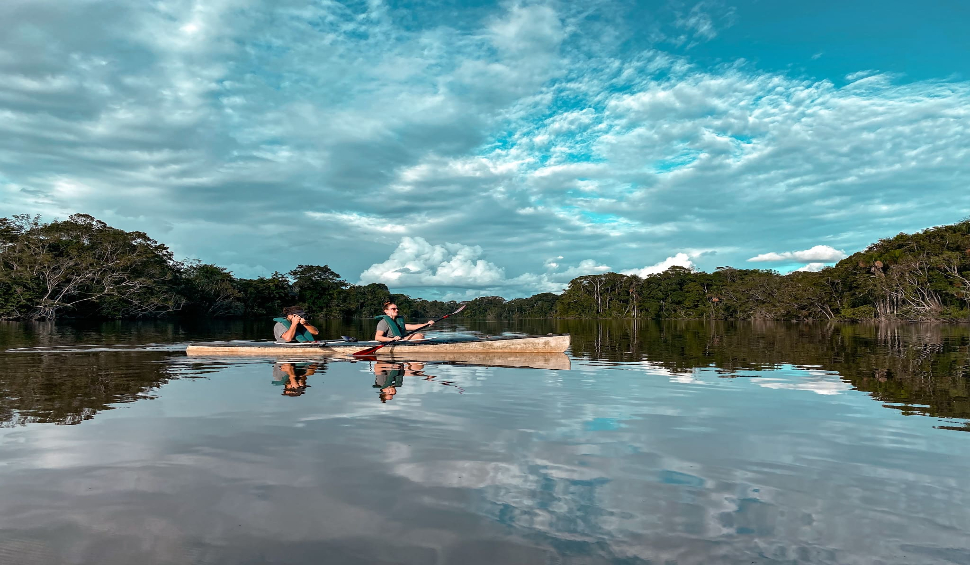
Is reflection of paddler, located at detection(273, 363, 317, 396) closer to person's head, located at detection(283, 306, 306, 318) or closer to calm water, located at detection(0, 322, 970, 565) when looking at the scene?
calm water, located at detection(0, 322, 970, 565)

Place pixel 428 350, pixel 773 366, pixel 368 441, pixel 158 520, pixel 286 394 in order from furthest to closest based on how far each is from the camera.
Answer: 1. pixel 428 350
2. pixel 773 366
3. pixel 286 394
4. pixel 368 441
5. pixel 158 520

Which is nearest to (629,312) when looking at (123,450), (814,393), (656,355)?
(656,355)

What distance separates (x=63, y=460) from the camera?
497cm

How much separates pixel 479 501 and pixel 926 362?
49.2ft

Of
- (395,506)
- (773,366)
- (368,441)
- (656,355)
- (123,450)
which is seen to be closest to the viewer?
(395,506)

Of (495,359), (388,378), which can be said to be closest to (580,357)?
(495,359)

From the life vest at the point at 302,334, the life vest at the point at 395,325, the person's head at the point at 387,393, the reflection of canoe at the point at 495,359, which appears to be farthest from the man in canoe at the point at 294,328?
the person's head at the point at 387,393

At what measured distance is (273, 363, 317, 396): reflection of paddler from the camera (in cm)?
948

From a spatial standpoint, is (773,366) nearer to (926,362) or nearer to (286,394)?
(926,362)

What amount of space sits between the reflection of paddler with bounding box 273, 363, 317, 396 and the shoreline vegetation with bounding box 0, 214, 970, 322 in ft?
37.8

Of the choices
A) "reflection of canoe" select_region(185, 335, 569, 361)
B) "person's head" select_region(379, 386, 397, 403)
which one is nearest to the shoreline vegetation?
"reflection of canoe" select_region(185, 335, 569, 361)

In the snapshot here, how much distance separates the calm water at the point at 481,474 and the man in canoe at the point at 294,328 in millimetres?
5234

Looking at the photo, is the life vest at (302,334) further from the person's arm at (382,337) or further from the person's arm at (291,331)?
the person's arm at (382,337)

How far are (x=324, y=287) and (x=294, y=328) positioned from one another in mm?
80924
